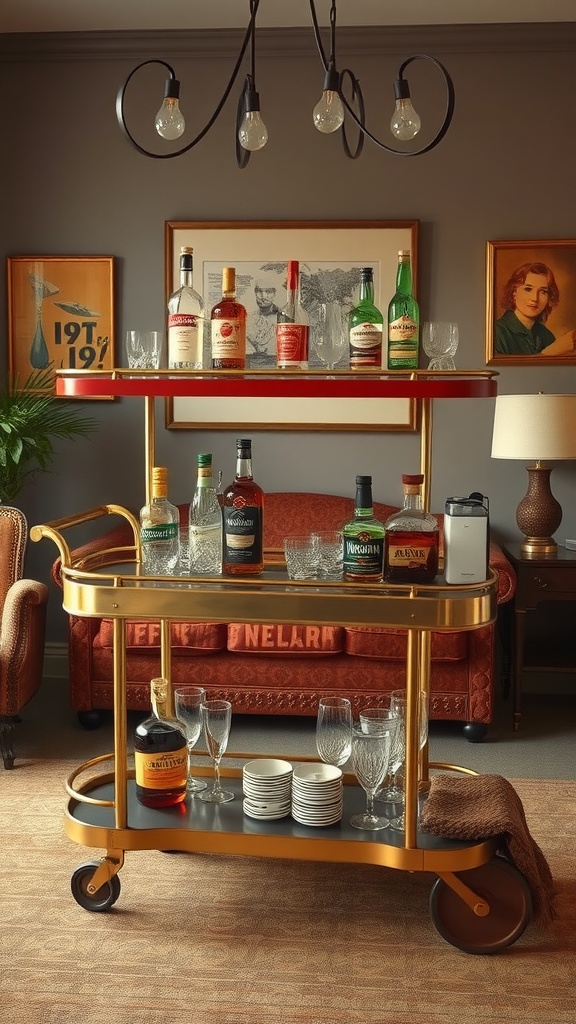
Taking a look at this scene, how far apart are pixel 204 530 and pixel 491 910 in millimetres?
1142

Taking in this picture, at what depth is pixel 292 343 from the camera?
7.70ft

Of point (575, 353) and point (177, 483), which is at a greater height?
point (575, 353)

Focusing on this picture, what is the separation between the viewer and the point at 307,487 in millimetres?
4941

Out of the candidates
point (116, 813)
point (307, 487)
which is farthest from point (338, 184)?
point (116, 813)

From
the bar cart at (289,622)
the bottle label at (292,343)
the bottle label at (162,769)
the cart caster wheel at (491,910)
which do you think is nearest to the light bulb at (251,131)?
the bottle label at (292,343)

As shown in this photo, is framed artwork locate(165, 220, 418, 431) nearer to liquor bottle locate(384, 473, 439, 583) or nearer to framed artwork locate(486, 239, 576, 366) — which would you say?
framed artwork locate(486, 239, 576, 366)

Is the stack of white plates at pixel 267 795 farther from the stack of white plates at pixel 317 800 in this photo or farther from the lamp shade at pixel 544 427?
the lamp shade at pixel 544 427

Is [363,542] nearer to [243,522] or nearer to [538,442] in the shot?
[243,522]

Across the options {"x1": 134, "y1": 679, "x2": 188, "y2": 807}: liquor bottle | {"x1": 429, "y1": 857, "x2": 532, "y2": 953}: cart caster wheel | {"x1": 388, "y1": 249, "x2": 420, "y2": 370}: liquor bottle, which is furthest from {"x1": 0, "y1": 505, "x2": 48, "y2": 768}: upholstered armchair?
{"x1": 388, "y1": 249, "x2": 420, "y2": 370}: liquor bottle

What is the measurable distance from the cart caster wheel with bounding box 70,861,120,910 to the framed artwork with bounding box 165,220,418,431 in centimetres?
261

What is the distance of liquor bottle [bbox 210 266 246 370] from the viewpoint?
235 cm

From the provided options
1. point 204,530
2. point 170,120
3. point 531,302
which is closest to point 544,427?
point 531,302

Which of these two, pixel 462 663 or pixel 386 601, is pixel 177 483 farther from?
pixel 386 601

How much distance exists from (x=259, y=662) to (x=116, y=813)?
1.63m
